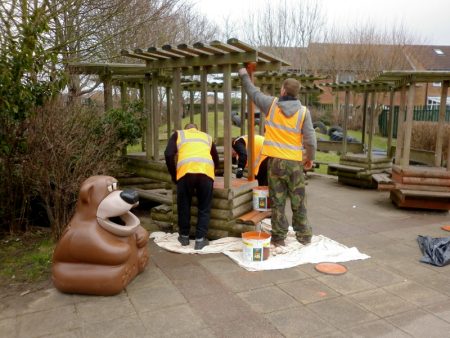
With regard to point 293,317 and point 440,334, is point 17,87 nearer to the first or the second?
point 293,317

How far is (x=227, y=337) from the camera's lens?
10.8 ft

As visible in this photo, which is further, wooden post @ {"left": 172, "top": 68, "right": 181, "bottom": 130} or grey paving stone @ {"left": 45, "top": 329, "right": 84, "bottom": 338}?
wooden post @ {"left": 172, "top": 68, "right": 181, "bottom": 130}

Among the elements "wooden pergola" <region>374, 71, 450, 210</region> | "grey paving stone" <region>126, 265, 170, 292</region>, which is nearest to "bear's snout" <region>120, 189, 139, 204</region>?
"grey paving stone" <region>126, 265, 170, 292</region>

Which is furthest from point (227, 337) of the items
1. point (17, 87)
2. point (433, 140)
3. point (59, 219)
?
point (433, 140)

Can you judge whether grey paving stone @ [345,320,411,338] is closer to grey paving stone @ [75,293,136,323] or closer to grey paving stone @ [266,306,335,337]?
grey paving stone @ [266,306,335,337]

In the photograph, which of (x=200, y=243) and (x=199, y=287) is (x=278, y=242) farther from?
(x=199, y=287)

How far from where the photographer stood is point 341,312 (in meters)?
3.74

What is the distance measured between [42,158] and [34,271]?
1.47m

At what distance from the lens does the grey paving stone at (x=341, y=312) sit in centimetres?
357

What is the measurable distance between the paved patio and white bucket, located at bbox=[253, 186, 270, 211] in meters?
1.18

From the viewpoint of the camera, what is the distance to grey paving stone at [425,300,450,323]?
145 inches

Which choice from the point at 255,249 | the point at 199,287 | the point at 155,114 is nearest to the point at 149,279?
the point at 199,287

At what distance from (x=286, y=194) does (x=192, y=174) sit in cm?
133

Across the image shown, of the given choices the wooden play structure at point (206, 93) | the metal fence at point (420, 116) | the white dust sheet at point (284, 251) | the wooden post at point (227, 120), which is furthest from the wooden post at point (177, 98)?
the metal fence at point (420, 116)
